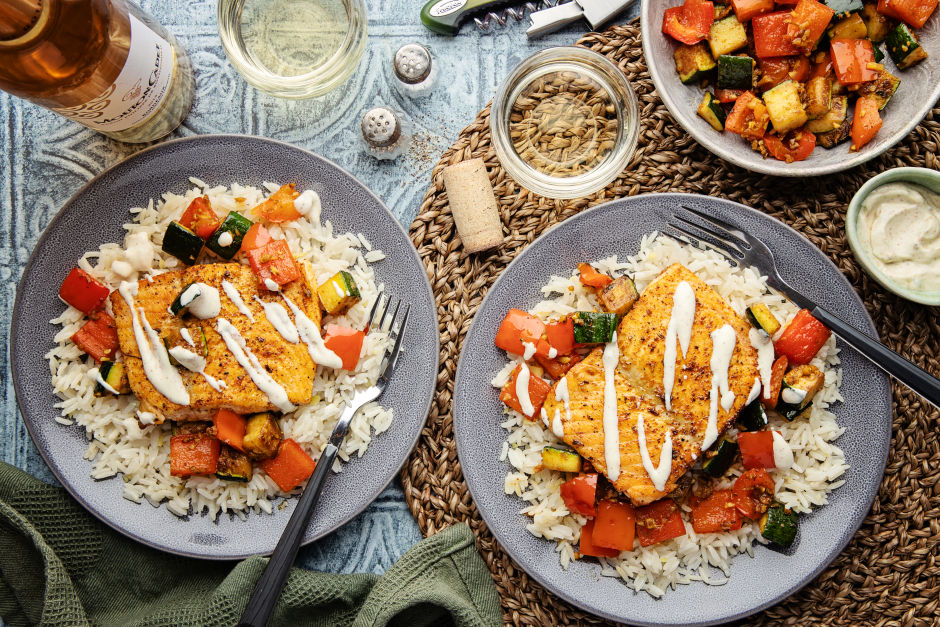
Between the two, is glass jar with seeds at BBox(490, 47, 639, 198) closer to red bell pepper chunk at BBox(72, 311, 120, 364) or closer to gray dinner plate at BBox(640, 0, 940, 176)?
gray dinner plate at BBox(640, 0, 940, 176)

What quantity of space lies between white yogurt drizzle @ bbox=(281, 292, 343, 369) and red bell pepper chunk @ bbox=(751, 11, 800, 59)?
2.27 meters

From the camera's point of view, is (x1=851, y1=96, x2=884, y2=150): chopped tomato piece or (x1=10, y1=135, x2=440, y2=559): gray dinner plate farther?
(x1=10, y1=135, x2=440, y2=559): gray dinner plate

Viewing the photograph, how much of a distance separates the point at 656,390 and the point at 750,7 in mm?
1689

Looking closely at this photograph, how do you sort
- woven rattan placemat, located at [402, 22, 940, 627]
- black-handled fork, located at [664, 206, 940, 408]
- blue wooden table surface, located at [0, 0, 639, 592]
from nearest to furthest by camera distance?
1. black-handled fork, located at [664, 206, 940, 408]
2. woven rattan placemat, located at [402, 22, 940, 627]
3. blue wooden table surface, located at [0, 0, 639, 592]

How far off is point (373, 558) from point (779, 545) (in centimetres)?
180

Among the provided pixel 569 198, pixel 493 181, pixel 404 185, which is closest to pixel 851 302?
pixel 569 198

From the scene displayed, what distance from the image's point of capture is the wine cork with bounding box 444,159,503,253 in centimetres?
280

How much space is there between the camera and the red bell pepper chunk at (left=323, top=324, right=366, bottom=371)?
Answer: 2.72m

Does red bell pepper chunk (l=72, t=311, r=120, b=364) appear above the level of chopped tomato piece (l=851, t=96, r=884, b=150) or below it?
below

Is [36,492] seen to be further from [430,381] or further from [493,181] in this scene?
[493,181]

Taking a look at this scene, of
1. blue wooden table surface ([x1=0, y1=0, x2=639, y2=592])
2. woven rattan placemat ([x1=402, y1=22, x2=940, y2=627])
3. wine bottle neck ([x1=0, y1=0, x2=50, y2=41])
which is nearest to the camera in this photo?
wine bottle neck ([x1=0, y1=0, x2=50, y2=41])

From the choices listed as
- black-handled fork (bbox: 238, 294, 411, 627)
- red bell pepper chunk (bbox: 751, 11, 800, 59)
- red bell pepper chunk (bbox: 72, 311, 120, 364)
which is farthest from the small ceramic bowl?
red bell pepper chunk (bbox: 72, 311, 120, 364)

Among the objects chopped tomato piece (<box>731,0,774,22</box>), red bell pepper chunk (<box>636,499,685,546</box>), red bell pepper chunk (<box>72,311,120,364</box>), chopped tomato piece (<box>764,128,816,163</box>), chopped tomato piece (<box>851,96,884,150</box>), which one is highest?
chopped tomato piece (<box>731,0,774,22</box>)

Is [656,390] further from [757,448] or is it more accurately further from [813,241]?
[813,241]
